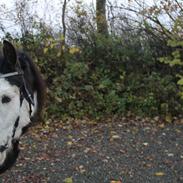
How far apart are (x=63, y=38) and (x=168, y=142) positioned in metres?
3.67

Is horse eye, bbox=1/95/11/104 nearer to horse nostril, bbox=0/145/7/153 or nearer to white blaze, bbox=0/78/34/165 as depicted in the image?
white blaze, bbox=0/78/34/165

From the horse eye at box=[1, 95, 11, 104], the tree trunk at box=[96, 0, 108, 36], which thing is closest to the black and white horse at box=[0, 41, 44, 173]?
the horse eye at box=[1, 95, 11, 104]

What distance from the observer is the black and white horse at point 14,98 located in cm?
266

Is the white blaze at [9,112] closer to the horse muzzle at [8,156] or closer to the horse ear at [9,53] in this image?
the horse muzzle at [8,156]

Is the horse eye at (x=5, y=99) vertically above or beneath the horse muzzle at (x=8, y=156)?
above


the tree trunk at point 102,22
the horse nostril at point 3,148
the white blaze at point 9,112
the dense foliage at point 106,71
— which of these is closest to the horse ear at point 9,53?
the white blaze at point 9,112

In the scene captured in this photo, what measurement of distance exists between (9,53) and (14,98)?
10.4 inches

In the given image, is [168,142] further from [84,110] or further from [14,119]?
[14,119]

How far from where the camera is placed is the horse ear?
267cm

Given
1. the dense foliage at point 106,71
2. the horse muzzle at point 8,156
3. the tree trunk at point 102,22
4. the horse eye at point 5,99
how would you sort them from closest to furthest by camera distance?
1. the horse eye at point 5,99
2. the horse muzzle at point 8,156
3. the dense foliage at point 106,71
4. the tree trunk at point 102,22

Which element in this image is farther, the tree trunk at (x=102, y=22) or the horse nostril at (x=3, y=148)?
the tree trunk at (x=102, y=22)

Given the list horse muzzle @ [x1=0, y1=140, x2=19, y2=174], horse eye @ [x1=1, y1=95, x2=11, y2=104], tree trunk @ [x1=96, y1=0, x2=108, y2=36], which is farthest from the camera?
tree trunk @ [x1=96, y1=0, x2=108, y2=36]

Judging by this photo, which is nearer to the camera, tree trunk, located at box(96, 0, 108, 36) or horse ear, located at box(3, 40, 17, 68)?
horse ear, located at box(3, 40, 17, 68)

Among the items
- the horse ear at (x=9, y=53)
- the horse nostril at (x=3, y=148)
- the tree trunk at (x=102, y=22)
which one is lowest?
the horse nostril at (x=3, y=148)
